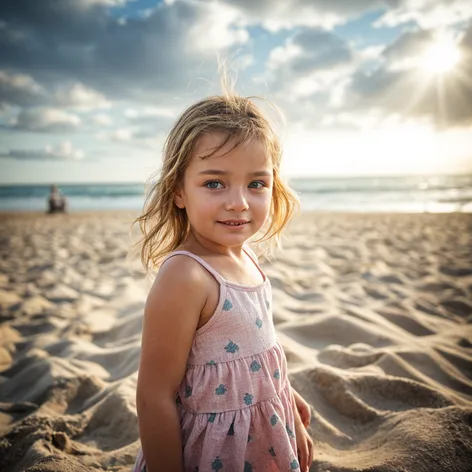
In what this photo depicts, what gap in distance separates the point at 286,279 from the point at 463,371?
206 centimetres

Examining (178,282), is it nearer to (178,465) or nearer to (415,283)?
(178,465)

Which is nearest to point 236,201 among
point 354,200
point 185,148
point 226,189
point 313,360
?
point 226,189

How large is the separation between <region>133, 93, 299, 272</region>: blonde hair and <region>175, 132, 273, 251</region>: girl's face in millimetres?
32

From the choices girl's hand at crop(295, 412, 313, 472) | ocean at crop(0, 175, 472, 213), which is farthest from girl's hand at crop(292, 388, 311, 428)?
ocean at crop(0, 175, 472, 213)

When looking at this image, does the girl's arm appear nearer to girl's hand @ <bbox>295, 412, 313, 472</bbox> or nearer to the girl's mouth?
the girl's mouth

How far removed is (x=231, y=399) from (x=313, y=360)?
4.25ft

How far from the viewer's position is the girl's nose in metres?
1.23

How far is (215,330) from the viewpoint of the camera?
121cm

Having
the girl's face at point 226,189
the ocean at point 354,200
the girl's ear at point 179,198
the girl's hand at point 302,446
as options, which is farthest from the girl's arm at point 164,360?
the ocean at point 354,200

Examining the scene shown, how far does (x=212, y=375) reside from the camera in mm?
1200

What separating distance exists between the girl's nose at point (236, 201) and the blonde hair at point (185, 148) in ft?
0.49

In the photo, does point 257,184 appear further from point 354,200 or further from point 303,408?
point 354,200

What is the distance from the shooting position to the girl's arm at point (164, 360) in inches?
44.5

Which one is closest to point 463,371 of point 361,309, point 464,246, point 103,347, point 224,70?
point 361,309
